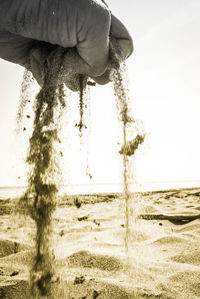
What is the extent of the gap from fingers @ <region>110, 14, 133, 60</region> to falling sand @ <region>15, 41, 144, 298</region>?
10 centimetres

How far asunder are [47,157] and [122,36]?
3.74 feet

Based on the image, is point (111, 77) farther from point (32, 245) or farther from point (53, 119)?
point (32, 245)

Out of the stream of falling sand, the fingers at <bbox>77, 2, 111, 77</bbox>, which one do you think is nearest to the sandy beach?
the stream of falling sand

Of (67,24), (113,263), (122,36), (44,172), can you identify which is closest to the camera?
(67,24)

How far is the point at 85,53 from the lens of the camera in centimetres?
153

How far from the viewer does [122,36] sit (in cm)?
161

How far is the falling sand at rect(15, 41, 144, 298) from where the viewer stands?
1.41 m

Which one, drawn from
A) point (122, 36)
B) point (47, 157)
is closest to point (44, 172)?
point (47, 157)

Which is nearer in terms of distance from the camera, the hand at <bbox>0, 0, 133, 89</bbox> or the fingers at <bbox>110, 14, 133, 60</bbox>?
the hand at <bbox>0, 0, 133, 89</bbox>

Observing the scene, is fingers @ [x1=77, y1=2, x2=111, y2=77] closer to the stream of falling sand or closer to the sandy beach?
the stream of falling sand

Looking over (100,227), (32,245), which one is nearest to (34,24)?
(32,245)

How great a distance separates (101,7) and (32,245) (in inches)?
68.3

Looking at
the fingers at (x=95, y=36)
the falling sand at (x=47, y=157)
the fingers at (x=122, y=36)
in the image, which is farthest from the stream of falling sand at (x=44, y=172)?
the fingers at (x=122, y=36)

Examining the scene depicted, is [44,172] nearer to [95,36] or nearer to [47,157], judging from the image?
[47,157]
